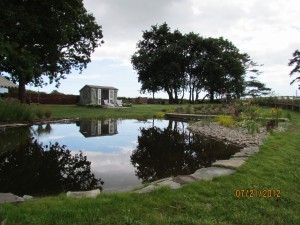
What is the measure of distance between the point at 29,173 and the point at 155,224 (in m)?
3.19

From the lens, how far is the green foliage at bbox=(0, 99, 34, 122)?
11648mm

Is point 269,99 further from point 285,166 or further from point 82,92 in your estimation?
point 285,166

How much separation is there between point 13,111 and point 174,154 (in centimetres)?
855

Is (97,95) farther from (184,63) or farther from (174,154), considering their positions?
(174,154)

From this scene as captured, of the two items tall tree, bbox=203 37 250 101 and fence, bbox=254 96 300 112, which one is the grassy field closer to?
fence, bbox=254 96 300 112

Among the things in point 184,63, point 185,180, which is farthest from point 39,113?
point 184,63

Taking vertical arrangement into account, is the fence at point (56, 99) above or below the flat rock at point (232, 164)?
above

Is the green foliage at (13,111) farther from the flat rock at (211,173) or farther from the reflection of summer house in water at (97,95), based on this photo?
the reflection of summer house in water at (97,95)


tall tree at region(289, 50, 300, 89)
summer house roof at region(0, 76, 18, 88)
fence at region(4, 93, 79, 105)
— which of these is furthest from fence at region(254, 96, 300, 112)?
fence at region(4, 93, 79, 105)

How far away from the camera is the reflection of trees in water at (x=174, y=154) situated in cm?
523

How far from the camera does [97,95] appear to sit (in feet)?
97.8

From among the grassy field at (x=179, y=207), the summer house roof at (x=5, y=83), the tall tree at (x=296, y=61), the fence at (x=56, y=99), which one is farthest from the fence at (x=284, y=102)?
the fence at (x=56, y=99)

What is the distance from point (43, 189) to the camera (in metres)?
4.04

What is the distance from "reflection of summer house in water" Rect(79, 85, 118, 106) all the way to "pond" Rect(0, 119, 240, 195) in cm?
2071
